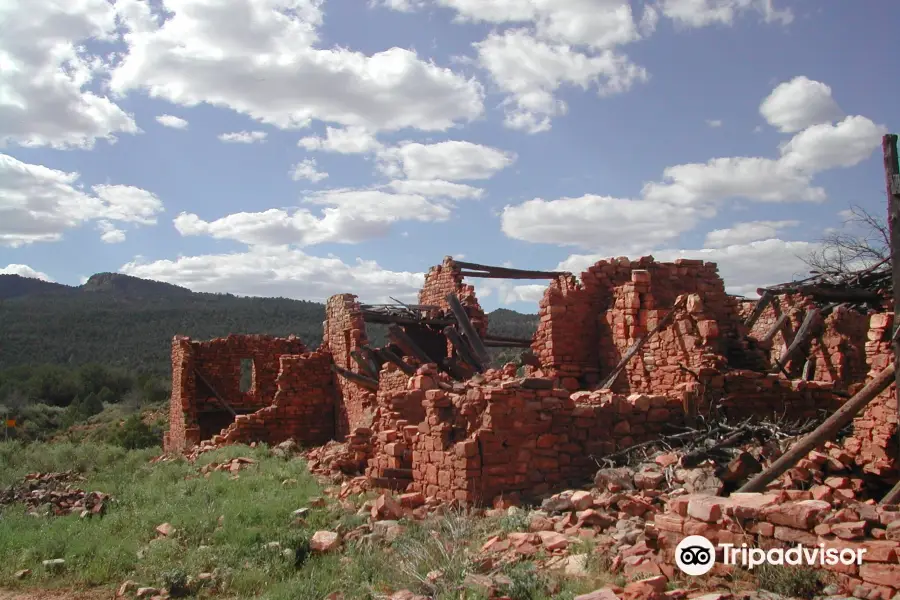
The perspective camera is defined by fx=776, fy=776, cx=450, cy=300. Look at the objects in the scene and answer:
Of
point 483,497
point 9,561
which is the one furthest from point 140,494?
point 483,497

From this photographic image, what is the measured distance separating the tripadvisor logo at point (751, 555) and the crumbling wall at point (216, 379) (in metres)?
14.7

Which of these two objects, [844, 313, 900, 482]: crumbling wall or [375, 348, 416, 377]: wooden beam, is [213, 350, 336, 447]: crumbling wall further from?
[844, 313, 900, 482]: crumbling wall

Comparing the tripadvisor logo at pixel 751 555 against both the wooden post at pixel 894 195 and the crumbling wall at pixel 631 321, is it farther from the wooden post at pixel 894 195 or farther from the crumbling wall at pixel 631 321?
the crumbling wall at pixel 631 321

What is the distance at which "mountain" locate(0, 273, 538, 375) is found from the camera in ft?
144

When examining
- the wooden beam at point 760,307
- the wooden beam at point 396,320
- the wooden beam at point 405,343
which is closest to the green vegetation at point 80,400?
the wooden beam at point 396,320

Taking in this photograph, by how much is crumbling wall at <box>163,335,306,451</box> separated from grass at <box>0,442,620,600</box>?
777 centimetres

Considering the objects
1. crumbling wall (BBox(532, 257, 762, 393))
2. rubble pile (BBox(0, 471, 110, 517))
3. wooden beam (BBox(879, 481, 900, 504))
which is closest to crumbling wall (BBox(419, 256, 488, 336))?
crumbling wall (BBox(532, 257, 762, 393))

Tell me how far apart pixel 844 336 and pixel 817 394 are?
272cm

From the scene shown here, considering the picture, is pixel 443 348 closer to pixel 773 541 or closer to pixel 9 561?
pixel 9 561

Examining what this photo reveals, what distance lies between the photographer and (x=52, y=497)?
1088cm

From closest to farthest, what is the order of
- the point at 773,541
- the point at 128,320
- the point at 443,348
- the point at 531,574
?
the point at 773,541 → the point at 531,574 → the point at 443,348 → the point at 128,320

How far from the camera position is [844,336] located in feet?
38.9

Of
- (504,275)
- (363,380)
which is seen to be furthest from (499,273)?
(363,380)

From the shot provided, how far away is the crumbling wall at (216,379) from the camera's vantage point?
1852 cm
